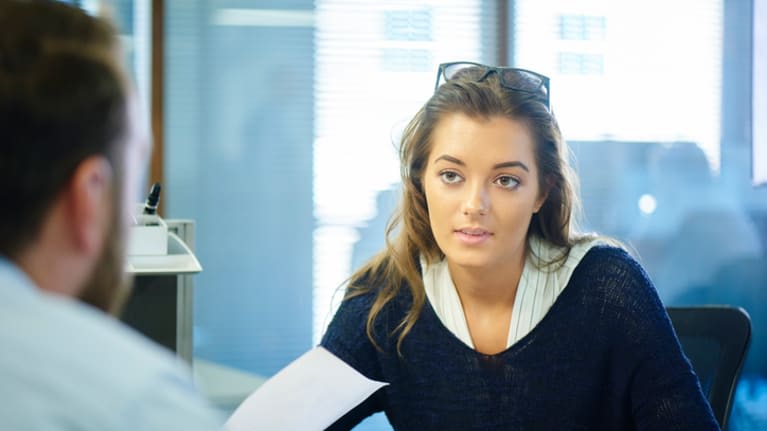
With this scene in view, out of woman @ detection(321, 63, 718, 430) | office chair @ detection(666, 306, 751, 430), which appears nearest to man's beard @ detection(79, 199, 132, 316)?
woman @ detection(321, 63, 718, 430)

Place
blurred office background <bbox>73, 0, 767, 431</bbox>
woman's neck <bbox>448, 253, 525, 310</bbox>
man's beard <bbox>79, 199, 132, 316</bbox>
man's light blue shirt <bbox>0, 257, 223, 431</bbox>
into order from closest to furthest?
man's light blue shirt <bbox>0, 257, 223, 431</bbox>
man's beard <bbox>79, 199, 132, 316</bbox>
woman's neck <bbox>448, 253, 525, 310</bbox>
blurred office background <bbox>73, 0, 767, 431</bbox>

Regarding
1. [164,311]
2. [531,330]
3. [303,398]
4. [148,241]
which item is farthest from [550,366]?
[164,311]

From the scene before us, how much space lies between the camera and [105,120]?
1.85ft

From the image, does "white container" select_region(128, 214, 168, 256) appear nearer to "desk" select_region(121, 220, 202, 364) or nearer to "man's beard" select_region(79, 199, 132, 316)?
"desk" select_region(121, 220, 202, 364)

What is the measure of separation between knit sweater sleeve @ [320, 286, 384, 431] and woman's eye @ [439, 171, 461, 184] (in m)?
0.27

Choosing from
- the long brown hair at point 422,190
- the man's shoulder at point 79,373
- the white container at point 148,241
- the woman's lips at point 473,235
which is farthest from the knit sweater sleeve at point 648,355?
the man's shoulder at point 79,373

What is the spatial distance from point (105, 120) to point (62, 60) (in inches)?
1.8

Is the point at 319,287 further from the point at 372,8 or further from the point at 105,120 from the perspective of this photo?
the point at 105,120

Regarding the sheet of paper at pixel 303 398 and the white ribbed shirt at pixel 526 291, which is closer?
the sheet of paper at pixel 303 398

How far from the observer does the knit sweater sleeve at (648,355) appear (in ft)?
4.38

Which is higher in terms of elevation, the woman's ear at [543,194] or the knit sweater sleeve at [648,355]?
the woman's ear at [543,194]

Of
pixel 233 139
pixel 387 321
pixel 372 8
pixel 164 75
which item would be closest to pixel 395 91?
pixel 372 8

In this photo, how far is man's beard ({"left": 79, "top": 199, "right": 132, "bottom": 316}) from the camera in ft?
1.99

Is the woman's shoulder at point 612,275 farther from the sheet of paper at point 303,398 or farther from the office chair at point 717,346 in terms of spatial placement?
the sheet of paper at point 303,398
